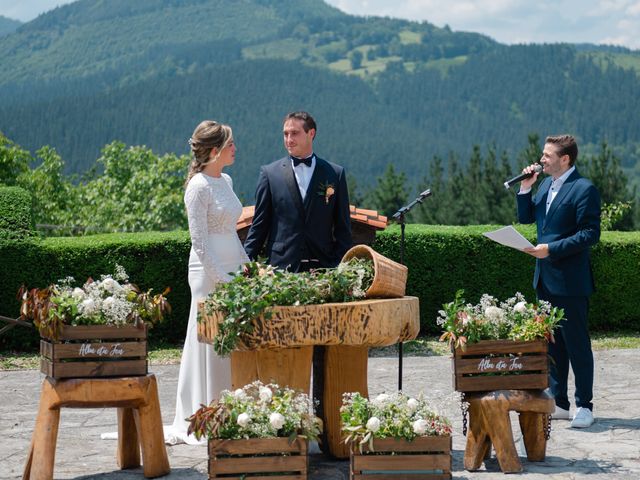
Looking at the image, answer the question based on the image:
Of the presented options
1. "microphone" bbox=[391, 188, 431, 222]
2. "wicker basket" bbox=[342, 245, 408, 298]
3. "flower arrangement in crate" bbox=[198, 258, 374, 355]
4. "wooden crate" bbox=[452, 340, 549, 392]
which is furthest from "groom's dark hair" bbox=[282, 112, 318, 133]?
"wooden crate" bbox=[452, 340, 549, 392]

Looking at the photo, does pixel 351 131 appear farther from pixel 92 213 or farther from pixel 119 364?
pixel 119 364

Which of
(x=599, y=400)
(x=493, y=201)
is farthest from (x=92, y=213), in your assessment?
(x=599, y=400)

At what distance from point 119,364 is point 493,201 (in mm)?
42565

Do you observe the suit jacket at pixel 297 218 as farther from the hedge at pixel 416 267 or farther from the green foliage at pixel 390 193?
the green foliage at pixel 390 193

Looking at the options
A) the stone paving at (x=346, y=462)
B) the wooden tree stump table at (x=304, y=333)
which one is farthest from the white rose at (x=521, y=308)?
the wooden tree stump table at (x=304, y=333)

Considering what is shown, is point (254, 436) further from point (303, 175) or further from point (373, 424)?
point (303, 175)

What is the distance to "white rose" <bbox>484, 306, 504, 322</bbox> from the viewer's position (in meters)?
6.27

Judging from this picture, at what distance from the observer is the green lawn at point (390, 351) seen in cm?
1102

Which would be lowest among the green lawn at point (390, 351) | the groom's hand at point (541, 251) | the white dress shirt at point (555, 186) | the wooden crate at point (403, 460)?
the green lawn at point (390, 351)

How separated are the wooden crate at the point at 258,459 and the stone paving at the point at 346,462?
Answer: 2.17ft

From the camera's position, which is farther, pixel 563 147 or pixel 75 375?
pixel 563 147

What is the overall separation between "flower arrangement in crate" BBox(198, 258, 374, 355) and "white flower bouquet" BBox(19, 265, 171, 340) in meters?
0.40

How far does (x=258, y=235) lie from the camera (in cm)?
688

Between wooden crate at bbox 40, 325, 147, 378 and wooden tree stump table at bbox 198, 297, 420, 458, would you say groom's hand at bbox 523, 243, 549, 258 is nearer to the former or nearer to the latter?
wooden tree stump table at bbox 198, 297, 420, 458
